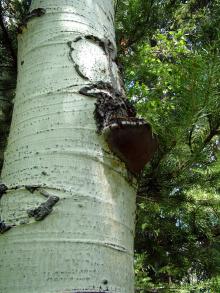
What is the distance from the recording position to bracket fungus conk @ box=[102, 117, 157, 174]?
914mm

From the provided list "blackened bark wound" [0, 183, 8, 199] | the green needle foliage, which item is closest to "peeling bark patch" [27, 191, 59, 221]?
"blackened bark wound" [0, 183, 8, 199]

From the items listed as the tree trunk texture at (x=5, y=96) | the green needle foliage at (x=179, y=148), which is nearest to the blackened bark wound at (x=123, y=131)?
the green needle foliage at (x=179, y=148)

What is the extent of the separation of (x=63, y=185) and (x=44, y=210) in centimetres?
7

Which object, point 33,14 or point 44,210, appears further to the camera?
point 33,14

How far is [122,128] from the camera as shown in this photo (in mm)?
922

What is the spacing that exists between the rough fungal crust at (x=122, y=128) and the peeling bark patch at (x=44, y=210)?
0.20 metres

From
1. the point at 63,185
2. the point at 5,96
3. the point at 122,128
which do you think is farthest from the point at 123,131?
the point at 5,96

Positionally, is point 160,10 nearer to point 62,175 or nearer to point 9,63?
point 9,63

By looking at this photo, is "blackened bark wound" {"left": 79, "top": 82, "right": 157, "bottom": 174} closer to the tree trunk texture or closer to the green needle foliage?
the green needle foliage

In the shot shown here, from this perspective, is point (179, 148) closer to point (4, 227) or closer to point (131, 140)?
point (131, 140)

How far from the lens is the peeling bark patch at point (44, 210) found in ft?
2.55

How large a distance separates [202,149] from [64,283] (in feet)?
2.87

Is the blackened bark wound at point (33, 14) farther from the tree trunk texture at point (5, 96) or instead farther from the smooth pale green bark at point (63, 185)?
the tree trunk texture at point (5, 96)

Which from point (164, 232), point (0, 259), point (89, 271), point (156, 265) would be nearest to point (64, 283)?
point (89, 271)
